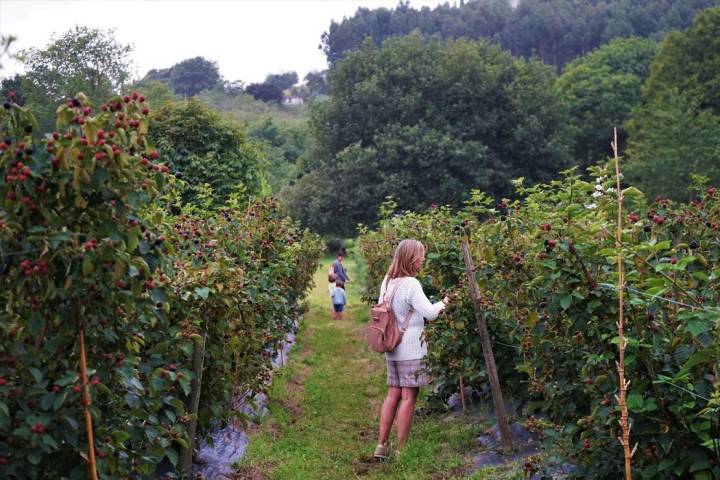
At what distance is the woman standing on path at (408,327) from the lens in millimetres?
6020

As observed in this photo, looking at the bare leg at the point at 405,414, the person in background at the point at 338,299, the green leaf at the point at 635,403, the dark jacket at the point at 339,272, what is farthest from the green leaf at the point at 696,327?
the person in background at the point at 338,299

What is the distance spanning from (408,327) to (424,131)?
3189 cm

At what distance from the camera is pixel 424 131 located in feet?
123

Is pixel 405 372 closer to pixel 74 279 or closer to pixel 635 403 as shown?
pixel 635 403

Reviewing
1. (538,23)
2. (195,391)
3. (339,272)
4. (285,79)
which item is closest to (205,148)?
(339,272)

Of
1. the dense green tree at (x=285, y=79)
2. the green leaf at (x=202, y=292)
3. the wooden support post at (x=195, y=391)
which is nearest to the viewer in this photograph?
the green leaf at (x=202, y=292)

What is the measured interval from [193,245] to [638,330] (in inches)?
114

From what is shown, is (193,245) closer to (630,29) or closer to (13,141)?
(13,141)

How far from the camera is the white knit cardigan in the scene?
6.01 metres

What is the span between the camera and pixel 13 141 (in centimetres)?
279

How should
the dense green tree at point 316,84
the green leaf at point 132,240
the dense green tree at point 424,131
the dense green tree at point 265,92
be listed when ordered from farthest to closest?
the dense green tree at point 316,84, the dense green tree at point 265,92, the dense green tree at point 424,131, the green leaf at point 132,240

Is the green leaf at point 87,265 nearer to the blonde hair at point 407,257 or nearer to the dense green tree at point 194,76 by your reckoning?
the blonde hair at point 407,257

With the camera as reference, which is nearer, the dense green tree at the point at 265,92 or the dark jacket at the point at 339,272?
the dark jacket at the point at 339,272

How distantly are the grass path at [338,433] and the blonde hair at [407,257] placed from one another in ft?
4.58
